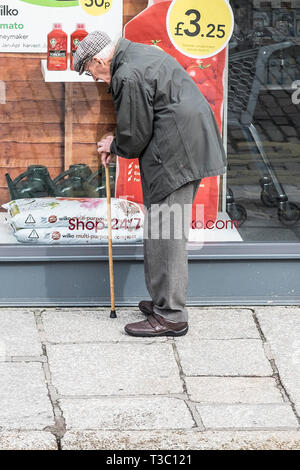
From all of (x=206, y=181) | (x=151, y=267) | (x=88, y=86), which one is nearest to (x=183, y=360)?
(x=151, y=267)

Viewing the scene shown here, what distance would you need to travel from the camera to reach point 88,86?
5832mm

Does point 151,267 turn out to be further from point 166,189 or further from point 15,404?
point 15,404

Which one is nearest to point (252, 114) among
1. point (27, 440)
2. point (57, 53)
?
point (57, 53)

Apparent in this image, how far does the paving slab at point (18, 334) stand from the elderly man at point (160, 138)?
551 millimetres

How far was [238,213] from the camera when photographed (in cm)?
605

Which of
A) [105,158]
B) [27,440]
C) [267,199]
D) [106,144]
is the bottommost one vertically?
[27,440]

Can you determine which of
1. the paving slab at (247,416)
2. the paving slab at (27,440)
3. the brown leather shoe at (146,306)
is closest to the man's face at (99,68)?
the brown leather shoe at (146,306)

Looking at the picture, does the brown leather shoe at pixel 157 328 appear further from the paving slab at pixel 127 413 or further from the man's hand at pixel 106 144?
the man's hand at pixel 106 144

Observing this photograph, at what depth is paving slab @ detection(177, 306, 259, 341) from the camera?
545cm

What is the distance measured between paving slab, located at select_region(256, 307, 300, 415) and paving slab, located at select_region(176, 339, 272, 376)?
0.27 ft

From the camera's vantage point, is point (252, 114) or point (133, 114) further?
point (252, 114)

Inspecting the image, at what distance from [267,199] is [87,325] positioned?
1.44 meters

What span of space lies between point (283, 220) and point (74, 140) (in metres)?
1.42

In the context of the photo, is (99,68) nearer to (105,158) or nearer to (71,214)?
(105,158)
